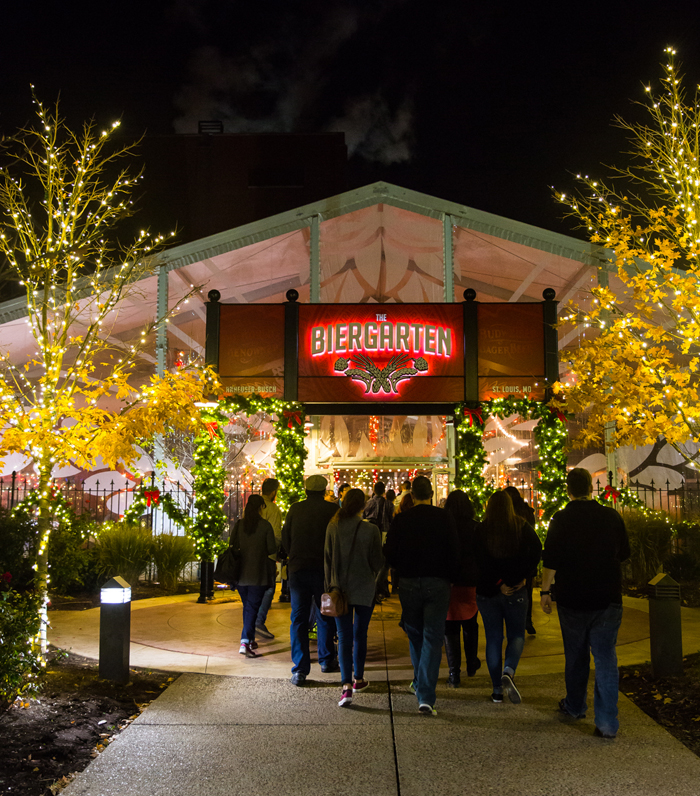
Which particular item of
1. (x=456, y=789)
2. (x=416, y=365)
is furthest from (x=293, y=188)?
(x=456, y=789)

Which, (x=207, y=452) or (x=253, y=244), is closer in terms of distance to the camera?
(x=207, y=452)

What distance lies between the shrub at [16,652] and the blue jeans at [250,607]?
8.46 ft

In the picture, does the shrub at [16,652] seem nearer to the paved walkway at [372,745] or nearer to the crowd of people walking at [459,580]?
the paved walkway at [372,745]

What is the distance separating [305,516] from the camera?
23.9ft

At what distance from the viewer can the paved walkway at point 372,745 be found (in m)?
4.49

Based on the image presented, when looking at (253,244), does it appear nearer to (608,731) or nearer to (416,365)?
(416,365)

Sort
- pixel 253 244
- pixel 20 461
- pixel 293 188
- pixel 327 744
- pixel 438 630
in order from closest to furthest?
pixel 327 744
pixel 438 630
pixel 253 244
pixel 20 461
pixel 293 188

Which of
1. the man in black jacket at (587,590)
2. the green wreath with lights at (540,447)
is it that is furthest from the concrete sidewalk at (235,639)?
the green wreath with lights at (540,447)

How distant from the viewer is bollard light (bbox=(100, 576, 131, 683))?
6840mm

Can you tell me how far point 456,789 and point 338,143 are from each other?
41970 mm

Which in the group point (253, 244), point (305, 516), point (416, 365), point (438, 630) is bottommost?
point (438, 630)

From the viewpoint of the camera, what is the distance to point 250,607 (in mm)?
8242

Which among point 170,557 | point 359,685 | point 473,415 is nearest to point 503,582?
point 359,685

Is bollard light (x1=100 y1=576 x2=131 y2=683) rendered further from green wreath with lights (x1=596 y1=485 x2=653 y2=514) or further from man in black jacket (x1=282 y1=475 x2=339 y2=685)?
green wreath with lights (x1=596 y1=485 x2=653 y2=514)
